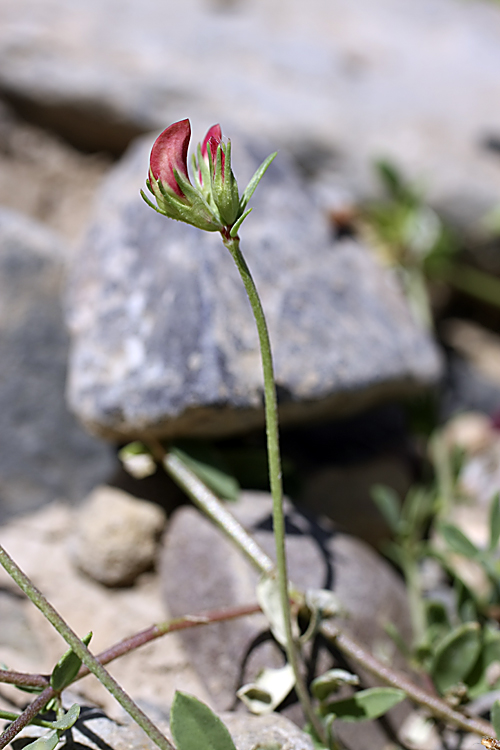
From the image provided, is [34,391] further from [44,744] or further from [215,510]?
[44,744]

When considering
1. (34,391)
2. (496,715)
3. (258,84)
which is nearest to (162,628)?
(496,715)

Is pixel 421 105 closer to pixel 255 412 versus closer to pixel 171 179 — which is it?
pixel 255 412

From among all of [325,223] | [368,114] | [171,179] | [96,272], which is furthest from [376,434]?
[171,179]

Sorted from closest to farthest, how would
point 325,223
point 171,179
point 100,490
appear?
point 171,179, point 100,490, point 325,223

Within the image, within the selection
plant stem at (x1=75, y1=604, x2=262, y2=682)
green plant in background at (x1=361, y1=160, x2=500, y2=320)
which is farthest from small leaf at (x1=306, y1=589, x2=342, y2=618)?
green plant in background at (x1=361, y1=160, x2=500, y2=320)

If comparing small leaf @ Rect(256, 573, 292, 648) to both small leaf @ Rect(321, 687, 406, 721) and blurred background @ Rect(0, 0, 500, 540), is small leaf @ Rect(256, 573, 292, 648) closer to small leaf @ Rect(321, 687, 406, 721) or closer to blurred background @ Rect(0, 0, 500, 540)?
small leaf @ Rect(321, 687, 406, 721)

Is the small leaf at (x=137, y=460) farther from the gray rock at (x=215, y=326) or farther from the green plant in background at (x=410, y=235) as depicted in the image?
the green plant in background at (x=410, y=235)
